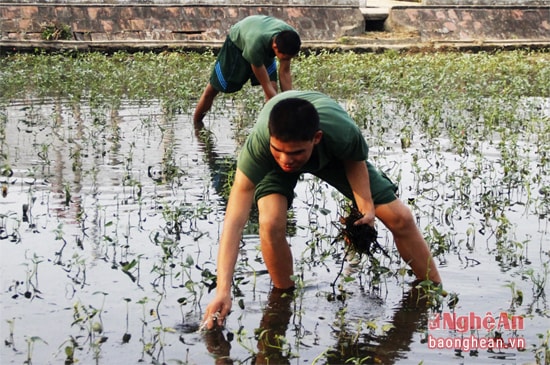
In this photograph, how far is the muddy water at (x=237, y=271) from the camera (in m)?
4.57

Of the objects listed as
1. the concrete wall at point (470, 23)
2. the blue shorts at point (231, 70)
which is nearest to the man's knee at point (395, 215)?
the blue shorts at point (231, 70)

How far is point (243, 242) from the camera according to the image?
6.17 m

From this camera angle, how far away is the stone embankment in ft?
55.5

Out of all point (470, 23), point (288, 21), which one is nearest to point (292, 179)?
point (288, 21)

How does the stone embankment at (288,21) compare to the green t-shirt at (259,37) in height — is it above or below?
above

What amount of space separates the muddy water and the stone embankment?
26.8ft

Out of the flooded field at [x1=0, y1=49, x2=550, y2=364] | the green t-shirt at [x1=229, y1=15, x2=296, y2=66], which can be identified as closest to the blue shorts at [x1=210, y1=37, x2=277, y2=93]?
the green t-shirt at [x1=229, y1=15, x2=296, y2=66]

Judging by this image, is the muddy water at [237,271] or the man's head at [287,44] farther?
the man's head at [287,44]

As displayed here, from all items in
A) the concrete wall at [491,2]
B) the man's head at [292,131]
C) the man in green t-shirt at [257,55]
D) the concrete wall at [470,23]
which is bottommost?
the man's head at [292,131]

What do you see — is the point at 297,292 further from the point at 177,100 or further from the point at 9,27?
the point at 9,27

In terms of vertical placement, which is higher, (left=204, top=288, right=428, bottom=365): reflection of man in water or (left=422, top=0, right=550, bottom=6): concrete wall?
(left=422, top=0, right=550, bottom=6): concrete wall

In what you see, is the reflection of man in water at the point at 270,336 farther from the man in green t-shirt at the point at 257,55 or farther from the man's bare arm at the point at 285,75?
the man's bare arm at the point at 285,75

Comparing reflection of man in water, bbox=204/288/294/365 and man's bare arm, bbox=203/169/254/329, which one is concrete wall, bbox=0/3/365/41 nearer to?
reflection of man in water, bbox=204/288/294/365

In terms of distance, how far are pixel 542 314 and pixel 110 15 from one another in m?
13.4
